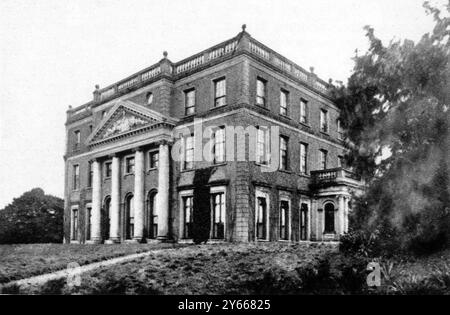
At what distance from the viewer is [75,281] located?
13211 mm

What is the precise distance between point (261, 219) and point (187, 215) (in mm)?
4490

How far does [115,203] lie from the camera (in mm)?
30391

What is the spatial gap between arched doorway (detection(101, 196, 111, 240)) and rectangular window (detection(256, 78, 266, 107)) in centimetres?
1350

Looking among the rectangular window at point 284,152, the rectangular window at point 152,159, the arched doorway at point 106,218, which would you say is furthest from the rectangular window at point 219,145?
the arched doorway at point 106,218

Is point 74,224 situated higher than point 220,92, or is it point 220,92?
point 220,92

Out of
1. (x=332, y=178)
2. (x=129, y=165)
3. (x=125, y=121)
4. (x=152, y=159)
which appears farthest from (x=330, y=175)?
(x=125, y=121)

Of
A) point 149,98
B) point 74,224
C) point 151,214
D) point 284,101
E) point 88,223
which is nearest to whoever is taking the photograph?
point 284,101

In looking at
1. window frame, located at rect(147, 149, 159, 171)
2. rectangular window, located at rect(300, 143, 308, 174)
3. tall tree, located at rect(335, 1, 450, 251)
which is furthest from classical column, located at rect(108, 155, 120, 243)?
tall tree, located at rect(335, 1, 450, 251)

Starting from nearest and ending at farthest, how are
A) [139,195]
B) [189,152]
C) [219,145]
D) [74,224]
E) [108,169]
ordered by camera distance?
1. [219,145]
2. [189,152]
3. [139,195]
4. [108,169]
5. [74,224]

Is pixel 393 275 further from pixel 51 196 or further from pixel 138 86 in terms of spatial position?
pixel 51 196

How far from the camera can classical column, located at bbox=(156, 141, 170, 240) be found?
2659 centimetres

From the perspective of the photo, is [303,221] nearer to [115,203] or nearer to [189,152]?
[189,152]

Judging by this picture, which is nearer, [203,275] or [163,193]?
[203,275]
